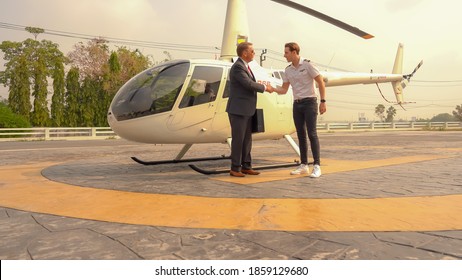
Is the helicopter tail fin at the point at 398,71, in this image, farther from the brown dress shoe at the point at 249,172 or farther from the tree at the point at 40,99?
the tree at the point at 40,99

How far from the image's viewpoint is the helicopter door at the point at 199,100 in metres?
5.45

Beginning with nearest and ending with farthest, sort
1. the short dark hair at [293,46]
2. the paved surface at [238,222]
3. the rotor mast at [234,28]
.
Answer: the paved surface at [238,222] → the short dark hair at [293,46] → the rotor mast at [234,28]

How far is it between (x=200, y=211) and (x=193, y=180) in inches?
72.4

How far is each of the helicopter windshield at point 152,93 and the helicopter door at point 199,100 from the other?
0.16 metres

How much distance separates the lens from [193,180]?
196 inches

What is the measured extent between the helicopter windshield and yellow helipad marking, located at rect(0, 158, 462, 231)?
157 cm

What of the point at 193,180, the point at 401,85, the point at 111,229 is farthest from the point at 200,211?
the point at 401,85

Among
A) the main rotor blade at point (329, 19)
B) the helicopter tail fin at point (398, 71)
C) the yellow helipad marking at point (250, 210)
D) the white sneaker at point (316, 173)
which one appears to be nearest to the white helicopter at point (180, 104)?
the main rotor blade at point (329, 19)

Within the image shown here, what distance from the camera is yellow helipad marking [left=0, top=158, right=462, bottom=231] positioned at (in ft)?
8.82

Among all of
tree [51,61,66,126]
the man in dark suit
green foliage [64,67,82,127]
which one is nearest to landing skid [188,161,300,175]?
the man in dark suit

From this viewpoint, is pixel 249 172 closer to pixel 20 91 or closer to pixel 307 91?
pixel 307 91

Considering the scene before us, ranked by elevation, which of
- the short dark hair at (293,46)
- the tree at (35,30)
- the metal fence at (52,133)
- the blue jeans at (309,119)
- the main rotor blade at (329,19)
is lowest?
the metal fence at (52,133)

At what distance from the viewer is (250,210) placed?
3160mm
